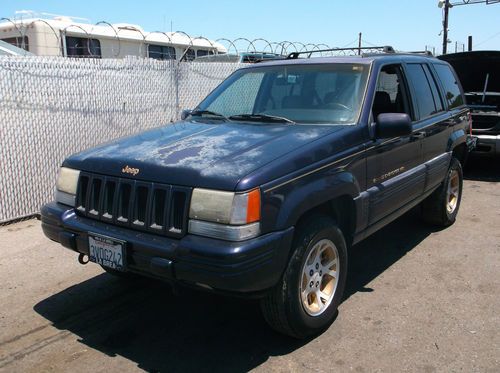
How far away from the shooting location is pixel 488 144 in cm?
846

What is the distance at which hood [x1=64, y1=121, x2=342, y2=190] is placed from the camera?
2967mm

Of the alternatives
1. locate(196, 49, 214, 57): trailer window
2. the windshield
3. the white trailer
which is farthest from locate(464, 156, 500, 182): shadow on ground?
locate(196, 49, 214, 57): trailer window

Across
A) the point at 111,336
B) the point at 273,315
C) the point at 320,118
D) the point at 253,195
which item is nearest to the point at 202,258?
the point at 253,195

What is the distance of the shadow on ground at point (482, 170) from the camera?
350 inches

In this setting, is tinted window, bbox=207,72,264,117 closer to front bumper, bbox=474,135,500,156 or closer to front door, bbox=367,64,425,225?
front door, bbox=367,64,425,225

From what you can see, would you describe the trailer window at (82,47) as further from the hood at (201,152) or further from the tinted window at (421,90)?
the hood at (201,152)

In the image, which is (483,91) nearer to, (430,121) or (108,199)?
(430,121)

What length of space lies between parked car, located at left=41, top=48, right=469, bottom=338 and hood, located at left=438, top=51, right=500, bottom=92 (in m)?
4.97

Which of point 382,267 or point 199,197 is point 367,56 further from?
point 199,197

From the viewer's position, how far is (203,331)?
362cm

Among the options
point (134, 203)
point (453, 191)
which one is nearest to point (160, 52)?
point (453, 191)

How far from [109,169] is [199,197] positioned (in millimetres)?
777

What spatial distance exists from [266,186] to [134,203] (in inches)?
33.9

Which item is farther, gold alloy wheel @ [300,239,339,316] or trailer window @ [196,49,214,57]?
trailer window @ [196,49,214,57]
